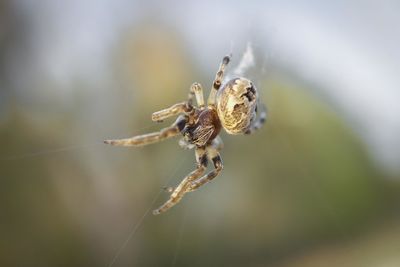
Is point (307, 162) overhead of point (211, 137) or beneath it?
overhead

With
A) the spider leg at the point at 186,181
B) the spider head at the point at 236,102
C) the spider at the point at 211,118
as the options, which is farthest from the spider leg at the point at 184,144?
the spider head at the point at 236,102

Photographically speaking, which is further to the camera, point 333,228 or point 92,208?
point 333,228

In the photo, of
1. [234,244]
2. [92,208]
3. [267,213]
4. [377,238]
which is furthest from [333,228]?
[92,208]

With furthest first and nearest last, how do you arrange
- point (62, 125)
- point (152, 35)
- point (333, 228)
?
point (333, 228) < point (152, 35) < point (62, 125)

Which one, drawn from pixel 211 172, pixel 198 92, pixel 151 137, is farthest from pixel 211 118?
pixel 151 137

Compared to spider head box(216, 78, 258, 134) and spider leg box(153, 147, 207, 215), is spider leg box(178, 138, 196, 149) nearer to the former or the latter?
spider leg box(153, 147, 207, 215)

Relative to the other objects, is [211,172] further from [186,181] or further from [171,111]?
[171,111]

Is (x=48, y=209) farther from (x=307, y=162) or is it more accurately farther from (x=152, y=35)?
(x=307, y=162)
